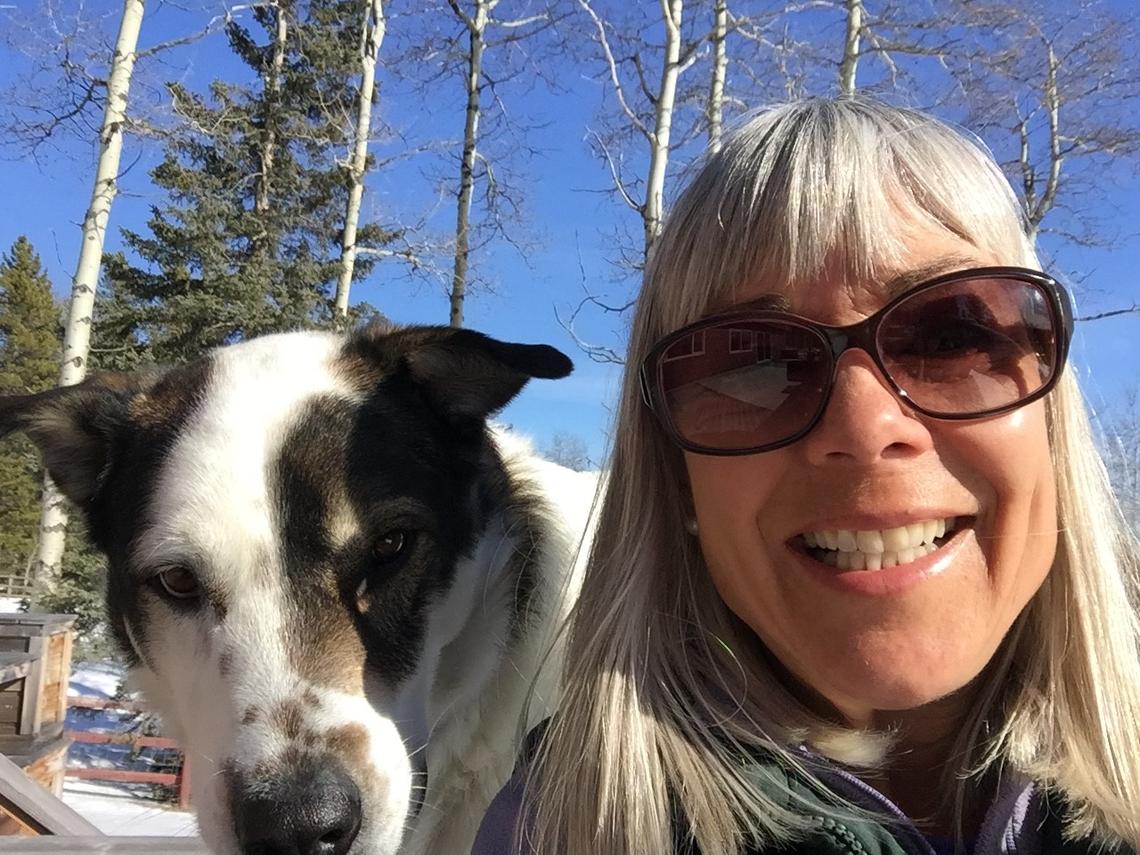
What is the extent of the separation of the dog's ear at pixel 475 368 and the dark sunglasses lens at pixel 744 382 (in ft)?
2.75

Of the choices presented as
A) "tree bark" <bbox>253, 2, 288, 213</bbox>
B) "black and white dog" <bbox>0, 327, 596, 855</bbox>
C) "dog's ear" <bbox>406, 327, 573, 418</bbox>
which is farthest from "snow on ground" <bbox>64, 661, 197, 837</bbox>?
"tree bark" <bbox>253, 2, 288, 213</bbox>

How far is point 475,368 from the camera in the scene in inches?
96.1

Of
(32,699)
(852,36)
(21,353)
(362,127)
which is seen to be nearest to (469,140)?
(362,127)

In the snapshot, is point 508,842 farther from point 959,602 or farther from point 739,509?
point 959,602

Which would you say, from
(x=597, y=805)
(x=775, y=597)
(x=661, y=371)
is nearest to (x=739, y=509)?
(x=775, y=597)

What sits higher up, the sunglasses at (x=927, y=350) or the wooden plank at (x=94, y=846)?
the sunglasses at (x=927, y=350)

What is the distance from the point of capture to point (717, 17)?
12656 mm

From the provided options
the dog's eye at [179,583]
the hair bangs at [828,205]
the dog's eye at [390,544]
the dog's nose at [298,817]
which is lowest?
the dog's nose at [298,817]

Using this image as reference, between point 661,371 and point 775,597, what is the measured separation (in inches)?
16.3

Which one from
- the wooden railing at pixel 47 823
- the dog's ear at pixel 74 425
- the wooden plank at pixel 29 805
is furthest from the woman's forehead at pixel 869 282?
the wooden plank at pixel 29 805

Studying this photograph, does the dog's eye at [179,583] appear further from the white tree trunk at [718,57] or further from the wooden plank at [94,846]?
the white tree trunk at [718,57]

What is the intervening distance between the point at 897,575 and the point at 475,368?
1.50m

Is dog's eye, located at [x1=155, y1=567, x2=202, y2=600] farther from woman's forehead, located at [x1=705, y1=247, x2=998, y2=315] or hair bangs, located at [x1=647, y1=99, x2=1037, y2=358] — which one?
woman's forehead, located at [x1=705, y1=247, x2=998, y2=315]

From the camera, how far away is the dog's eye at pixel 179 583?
1.98 metres
